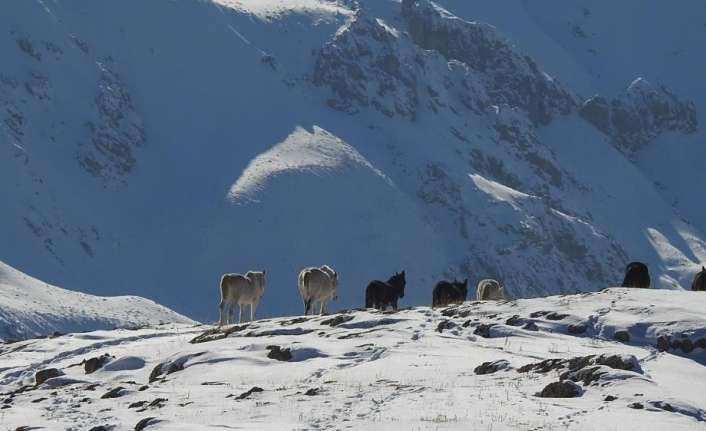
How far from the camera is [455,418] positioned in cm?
2453

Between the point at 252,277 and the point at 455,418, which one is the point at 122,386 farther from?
the point at 252,277

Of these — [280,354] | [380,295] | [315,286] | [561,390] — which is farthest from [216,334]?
[561,390]

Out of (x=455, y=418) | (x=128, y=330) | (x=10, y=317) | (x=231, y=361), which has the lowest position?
(x=455, y=418)

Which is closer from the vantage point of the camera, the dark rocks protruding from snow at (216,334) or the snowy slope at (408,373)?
the snowy slope at (408,373)

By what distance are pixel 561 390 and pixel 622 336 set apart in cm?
695

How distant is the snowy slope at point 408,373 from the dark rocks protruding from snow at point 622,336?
0.08m

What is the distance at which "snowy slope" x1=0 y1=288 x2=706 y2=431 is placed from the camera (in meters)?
25.0

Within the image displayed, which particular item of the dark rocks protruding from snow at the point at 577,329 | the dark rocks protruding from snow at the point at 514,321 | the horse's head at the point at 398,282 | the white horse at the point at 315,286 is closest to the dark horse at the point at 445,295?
the horse's head at the point at 398,282

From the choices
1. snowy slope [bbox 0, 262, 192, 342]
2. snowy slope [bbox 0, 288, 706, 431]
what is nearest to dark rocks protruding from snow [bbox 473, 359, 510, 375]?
snowy slope [bbox 0, 288, 706, 431]

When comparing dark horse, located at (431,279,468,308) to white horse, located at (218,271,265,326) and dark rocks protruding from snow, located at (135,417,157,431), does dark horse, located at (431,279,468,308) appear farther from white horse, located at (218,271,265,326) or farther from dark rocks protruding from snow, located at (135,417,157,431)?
dark rocks protruding from snow, located at (135,417,157,431)

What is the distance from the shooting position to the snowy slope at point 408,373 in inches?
985

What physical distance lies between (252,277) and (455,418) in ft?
68.5

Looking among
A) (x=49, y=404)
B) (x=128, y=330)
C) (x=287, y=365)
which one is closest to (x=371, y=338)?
(x=287, y=365)

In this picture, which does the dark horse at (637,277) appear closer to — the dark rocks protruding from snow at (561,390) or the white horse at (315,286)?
the white horse at (315,286)
